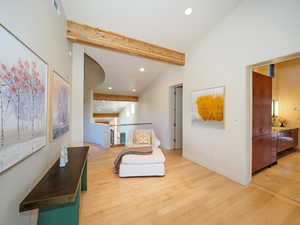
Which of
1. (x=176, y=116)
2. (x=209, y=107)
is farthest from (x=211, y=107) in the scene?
(x=176, y=116)

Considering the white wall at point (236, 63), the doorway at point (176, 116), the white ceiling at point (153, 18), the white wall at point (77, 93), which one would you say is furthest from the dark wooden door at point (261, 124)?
the white wall at point (77, 93)

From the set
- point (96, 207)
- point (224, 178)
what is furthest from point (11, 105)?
point (224, 178)

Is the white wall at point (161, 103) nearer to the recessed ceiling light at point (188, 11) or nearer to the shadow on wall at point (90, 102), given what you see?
the recessed ceiling light at point (188, 11)

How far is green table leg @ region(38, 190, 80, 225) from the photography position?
122cm

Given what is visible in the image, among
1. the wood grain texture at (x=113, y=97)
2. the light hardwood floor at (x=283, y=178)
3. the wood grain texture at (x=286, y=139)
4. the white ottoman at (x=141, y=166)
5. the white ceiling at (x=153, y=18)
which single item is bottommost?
the light hardwood floor at (x=283, y=178)

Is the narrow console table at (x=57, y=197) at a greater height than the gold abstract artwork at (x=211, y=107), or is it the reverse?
the gold abstract artwork at (x=211, y=107)

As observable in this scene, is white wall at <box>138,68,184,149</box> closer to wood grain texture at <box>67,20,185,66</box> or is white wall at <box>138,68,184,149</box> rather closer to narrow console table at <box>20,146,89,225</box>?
wood grain texture at <box>67,20,185,66</box>

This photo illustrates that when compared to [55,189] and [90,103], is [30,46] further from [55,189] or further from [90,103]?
[90,103]

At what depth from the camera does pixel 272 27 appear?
2059mm

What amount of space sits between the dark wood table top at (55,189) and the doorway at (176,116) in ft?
11.7

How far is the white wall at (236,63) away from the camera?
1.99 metres

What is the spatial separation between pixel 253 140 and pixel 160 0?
3.26 meters

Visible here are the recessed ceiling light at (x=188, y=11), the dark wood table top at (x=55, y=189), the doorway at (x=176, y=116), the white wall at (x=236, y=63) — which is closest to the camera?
the dark wood table top at (x=55, y=189)

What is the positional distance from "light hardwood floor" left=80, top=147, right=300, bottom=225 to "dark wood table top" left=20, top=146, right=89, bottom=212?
0.73m
